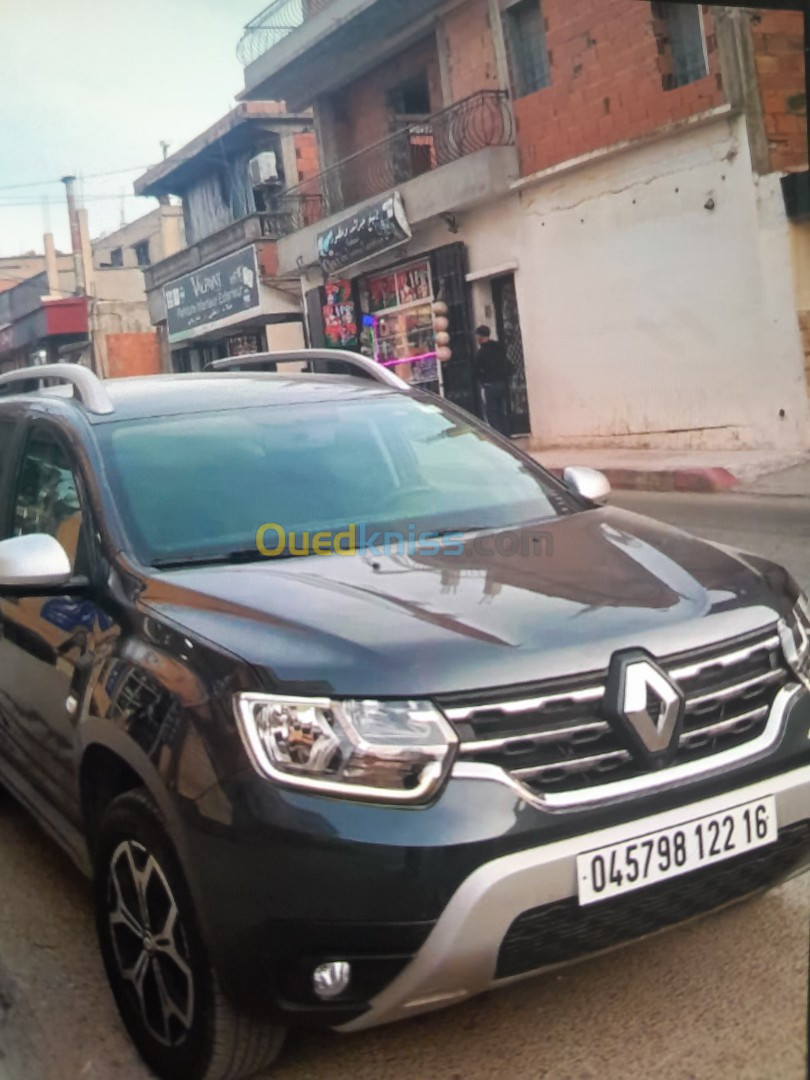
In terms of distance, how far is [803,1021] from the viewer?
99.3 inches

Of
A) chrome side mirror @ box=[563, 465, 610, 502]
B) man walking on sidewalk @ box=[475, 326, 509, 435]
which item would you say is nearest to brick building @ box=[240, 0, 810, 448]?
man walking on sidewalk @ box=[475, 326, 509, 435]

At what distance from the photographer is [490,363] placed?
16.7 meters

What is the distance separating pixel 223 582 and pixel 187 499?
0.53 m

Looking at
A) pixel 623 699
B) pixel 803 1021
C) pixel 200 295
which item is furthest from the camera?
pixel 200 295

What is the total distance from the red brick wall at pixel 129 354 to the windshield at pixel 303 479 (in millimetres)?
33177

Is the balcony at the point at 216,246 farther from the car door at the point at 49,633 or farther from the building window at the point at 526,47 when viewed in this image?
the car door at the point at 49,633

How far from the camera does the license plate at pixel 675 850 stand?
85.7 inches

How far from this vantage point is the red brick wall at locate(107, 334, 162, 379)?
117 feet

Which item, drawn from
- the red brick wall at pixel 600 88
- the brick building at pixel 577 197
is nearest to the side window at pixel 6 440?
the brick building at pixel 577 197

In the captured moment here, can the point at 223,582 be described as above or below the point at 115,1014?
above

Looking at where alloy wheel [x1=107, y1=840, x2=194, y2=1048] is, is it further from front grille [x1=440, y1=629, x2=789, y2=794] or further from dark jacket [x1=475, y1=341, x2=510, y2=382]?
dark jacket [x1=475, y1=341, x2=510, y2=382]

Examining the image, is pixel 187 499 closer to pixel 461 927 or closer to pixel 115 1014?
pixel 115 1014

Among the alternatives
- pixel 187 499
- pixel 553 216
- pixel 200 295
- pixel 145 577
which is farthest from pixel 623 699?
pixel 200 295

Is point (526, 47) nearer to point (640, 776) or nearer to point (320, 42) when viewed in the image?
A: point (320, 42)
